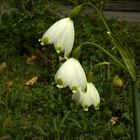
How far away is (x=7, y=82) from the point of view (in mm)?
4445

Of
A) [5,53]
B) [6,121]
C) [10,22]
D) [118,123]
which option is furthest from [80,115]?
[10,22]

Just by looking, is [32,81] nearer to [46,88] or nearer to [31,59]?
[46,88]

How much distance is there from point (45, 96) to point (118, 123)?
0.68 meters

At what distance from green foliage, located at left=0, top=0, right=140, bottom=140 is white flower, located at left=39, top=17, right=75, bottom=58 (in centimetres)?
38

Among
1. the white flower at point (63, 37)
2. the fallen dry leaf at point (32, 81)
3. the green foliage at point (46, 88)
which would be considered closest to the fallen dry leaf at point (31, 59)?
the green foliage at point (46, 88)

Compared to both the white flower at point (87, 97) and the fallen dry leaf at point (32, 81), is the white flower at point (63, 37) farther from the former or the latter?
the fallen dry leaf at point (32, 81)

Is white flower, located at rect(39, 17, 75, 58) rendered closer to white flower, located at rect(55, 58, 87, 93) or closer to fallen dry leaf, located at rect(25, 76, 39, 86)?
white flower, located at rect(55, 58, 87, 93)

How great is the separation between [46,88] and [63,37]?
2.55 meters

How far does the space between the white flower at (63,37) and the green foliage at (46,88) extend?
1.25ft

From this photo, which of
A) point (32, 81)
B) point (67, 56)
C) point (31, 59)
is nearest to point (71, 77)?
point (67, 56)

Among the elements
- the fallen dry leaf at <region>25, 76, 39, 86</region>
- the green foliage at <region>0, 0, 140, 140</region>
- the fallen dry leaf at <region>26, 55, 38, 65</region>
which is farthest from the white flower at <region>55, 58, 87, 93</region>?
the fallen dry leaf at <region>26, 55, 38, 65</region>

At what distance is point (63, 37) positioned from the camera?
1649 mm

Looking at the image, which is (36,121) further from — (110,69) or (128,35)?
(128,35)

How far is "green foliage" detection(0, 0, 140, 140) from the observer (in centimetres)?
337
